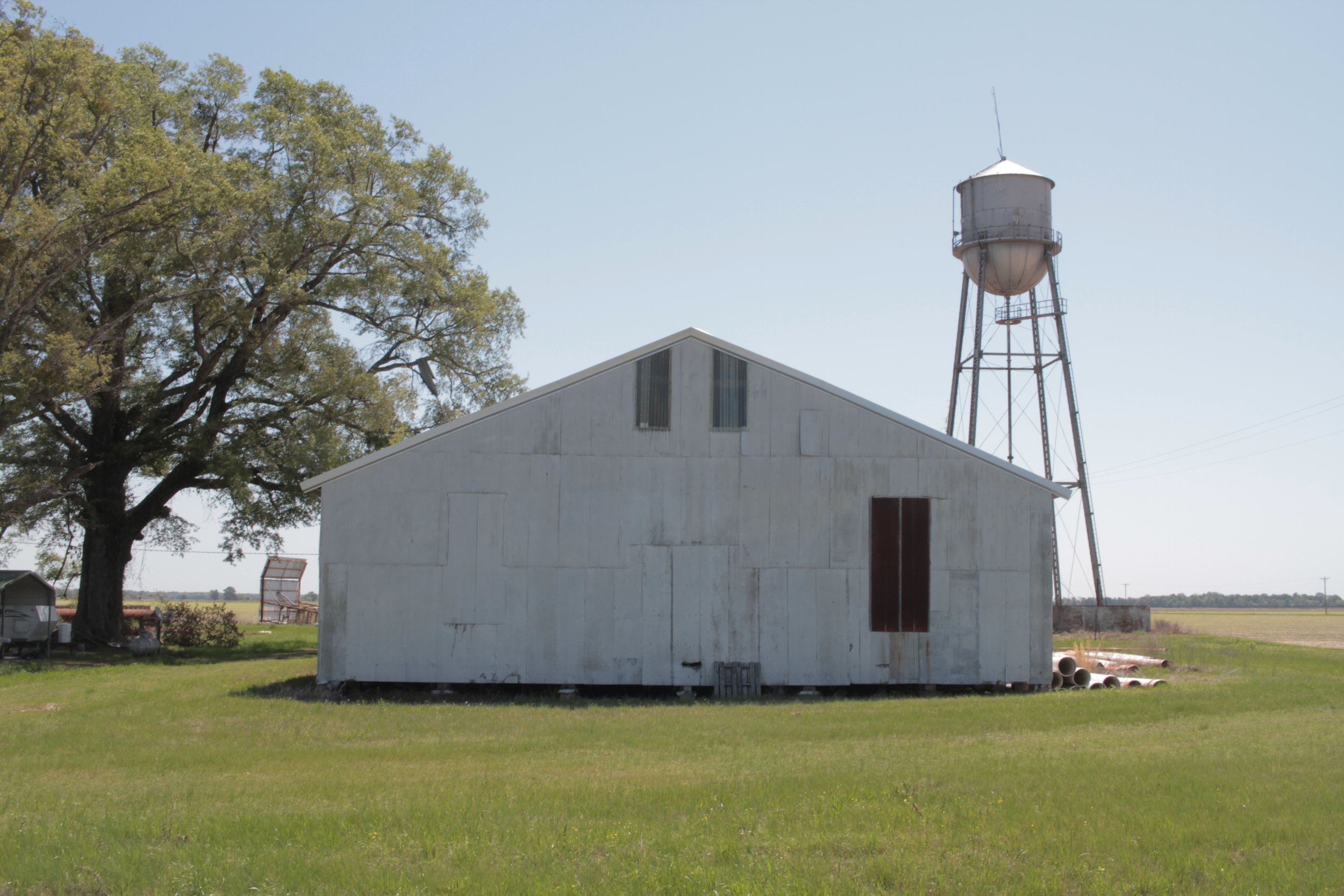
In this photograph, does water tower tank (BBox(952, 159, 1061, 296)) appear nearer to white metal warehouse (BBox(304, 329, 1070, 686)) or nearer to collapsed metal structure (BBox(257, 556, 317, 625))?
white metal warehouse (BBox(304, 329, 1070, 686))

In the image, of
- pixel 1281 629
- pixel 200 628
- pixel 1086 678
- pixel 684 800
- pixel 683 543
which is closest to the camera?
pixel 684 800

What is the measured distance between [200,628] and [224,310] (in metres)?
11.9

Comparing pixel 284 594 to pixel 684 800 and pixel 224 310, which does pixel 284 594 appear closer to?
pixel 224 310

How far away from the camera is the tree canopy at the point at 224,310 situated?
90.9 feet

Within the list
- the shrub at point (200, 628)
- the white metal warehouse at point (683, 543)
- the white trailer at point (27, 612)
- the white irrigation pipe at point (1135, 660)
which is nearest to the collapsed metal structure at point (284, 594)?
the shrub at point (200, 628)

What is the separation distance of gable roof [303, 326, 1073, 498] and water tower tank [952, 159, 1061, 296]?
1425 centimetres

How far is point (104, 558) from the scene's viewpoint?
3228 cm

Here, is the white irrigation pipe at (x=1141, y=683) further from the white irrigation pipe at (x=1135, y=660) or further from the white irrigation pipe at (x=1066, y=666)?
the white irrigation pipe at (x=1135, y=660)

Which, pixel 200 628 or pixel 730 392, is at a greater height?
pixel 730 392

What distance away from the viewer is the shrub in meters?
35.6

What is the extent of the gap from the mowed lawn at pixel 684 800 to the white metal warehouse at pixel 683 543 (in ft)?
12.1

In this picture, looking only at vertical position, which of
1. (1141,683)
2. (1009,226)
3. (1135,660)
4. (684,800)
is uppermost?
(1009,226)

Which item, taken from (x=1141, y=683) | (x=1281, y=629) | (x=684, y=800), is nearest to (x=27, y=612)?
(x=684, y=800)

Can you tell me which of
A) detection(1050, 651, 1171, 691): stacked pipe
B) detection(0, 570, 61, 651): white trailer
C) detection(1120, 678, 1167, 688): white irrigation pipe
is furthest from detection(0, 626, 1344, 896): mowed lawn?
detection(0, 570, 61, 651): white trailer
